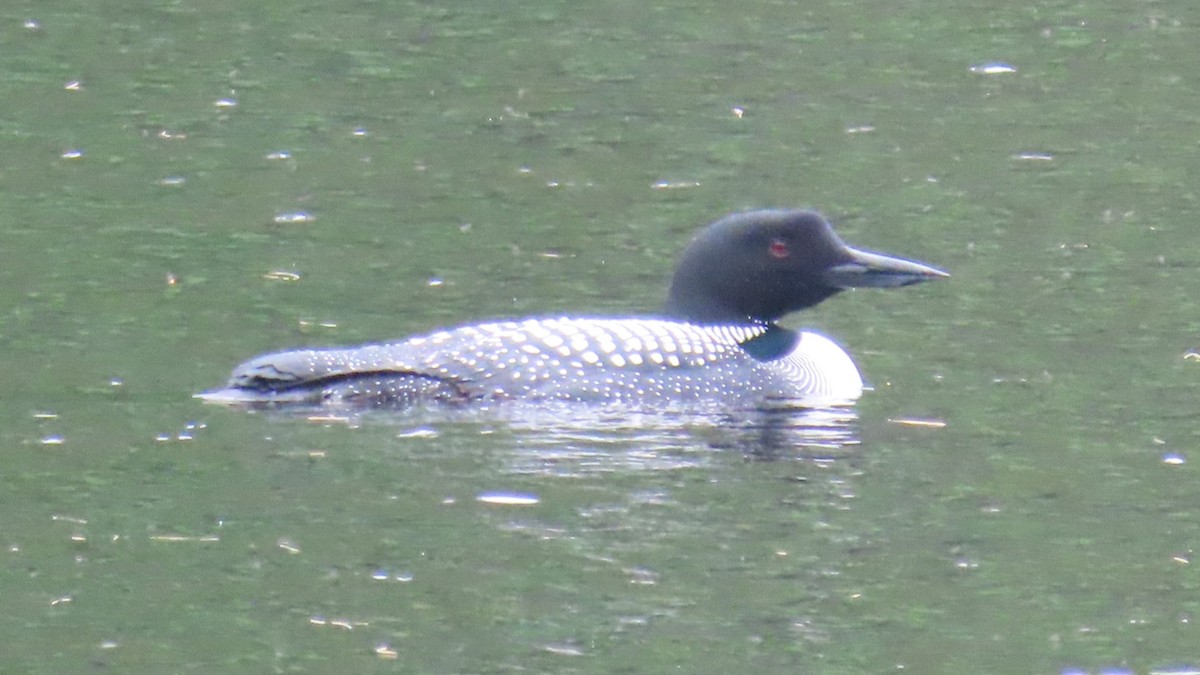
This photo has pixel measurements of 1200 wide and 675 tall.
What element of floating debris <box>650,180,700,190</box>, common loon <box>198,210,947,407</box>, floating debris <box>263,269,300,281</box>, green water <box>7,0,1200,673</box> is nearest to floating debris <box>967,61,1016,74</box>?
green water <box>7,0,1200,673</box>

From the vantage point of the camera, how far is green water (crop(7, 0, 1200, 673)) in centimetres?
625

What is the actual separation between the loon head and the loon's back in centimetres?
22

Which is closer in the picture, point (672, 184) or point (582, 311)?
point (582, 311)

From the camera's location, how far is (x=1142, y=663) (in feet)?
19.4

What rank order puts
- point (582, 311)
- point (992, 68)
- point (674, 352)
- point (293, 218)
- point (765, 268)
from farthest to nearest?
1. point (992, 68)
2. point (293, 218)
3. point (582, 311)
4. point (765, 268)
5. point (674, 352)

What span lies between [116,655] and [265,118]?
8400 millimetres

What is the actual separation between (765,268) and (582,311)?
103 cm

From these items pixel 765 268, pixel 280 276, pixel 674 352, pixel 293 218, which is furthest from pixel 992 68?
pixel 674 352

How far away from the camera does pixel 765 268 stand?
9.20 meters

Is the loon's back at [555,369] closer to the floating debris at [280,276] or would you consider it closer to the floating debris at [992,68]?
the floating debris at [280,276]

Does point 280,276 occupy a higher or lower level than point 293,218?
lower

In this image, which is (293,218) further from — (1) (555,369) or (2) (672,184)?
(1) (555,369)

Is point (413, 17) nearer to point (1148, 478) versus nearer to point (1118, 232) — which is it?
point (1118, 232)

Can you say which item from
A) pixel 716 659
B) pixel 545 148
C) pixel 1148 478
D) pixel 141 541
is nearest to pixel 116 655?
pixel 141 541
